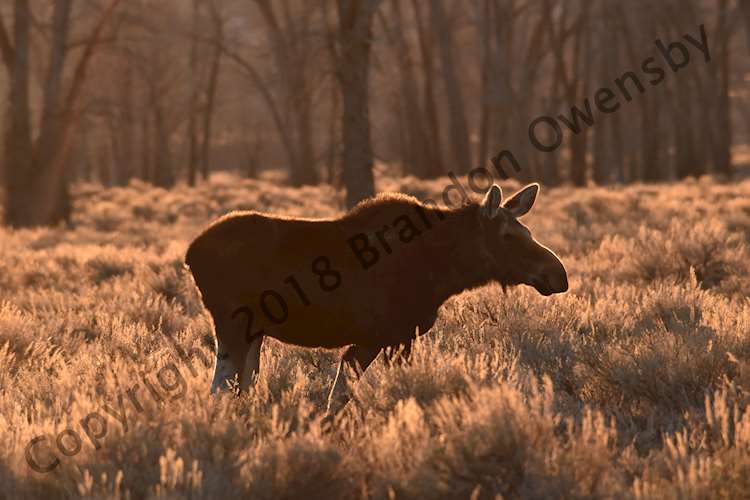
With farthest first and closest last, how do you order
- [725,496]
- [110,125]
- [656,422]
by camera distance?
[110,125] → [656,422] → [725,496]

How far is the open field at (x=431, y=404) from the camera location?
3.88m

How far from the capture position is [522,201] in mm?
5555

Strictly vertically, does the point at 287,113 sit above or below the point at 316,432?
above

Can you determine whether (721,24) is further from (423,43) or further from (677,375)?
(677,375)

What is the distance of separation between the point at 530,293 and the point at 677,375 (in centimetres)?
315

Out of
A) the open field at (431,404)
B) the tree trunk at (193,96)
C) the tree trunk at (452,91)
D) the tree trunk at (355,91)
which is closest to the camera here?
the open field at (431,404)

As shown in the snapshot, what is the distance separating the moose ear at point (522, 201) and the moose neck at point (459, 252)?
0.25 metres

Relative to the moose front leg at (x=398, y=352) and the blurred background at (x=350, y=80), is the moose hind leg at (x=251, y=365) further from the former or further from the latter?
the blurred background at (x=350, y=80)

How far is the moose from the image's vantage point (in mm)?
5148

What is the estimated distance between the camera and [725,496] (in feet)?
12.0

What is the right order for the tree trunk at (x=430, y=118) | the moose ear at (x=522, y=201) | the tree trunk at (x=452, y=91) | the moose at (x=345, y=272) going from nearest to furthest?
1. the moose at (x=345, y=272)
2. the moose ear at (x=522, y=201)
3. the tree trunk at (x=452, y=91)
4. the tree trunk at (x=430, y=118)

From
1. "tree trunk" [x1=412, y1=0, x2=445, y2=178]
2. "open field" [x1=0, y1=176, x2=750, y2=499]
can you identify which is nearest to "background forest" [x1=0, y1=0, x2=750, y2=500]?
"open field" [x1=0, y1=176, x2=750, y2=499]

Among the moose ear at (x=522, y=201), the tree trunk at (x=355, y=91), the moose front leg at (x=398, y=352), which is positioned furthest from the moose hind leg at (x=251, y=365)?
the tree trunk at (x=355, y=91)

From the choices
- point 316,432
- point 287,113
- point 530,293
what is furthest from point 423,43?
point 316,432
